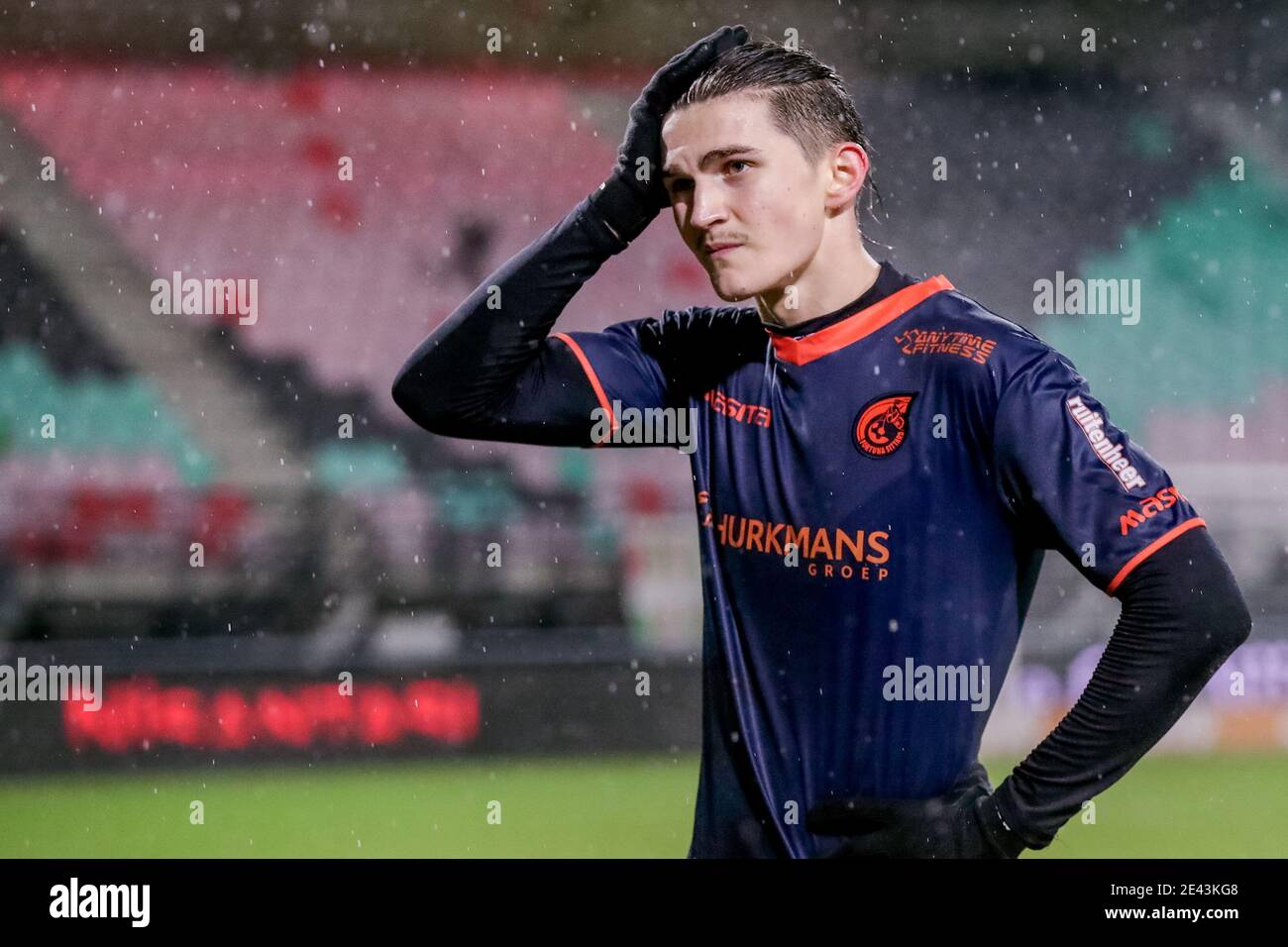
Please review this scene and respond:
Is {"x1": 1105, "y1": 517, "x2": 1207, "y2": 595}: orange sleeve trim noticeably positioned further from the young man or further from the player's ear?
the player's ear

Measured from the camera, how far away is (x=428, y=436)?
6984 mm

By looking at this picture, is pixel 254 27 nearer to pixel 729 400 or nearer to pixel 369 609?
pixel 369 609

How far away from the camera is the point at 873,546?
1794 mm

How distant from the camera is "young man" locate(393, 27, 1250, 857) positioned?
1.65 meters

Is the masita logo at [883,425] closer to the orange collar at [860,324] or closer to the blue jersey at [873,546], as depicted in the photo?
the blue jersey at [873,546]

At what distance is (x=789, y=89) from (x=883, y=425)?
0.51 meters

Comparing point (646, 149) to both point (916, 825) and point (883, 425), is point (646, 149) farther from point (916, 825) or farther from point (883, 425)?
point (916, 825)

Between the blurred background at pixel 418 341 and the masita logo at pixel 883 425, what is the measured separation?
11.6ft

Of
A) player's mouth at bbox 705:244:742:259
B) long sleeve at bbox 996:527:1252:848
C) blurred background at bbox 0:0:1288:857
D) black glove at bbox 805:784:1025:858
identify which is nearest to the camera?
long sleeve at bbox 996:527:1252:848

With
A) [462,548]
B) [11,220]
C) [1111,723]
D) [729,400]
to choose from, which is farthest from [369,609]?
[1111,723]

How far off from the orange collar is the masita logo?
0.34ft

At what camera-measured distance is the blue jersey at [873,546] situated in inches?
67.3

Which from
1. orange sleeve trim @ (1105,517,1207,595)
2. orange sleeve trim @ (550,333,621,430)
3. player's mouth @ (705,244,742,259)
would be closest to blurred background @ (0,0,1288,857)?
orange sleeve trim @ (550,333,621,430)
